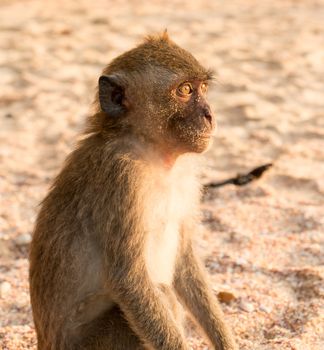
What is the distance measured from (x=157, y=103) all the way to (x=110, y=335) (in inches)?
43.2

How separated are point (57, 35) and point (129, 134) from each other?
6127mm

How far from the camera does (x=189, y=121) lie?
12.0 feet

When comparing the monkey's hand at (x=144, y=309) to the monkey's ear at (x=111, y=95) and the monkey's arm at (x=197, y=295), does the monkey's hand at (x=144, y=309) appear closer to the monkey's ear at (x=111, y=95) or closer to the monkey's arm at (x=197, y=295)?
the monkey's arm at (x=197, y=295)

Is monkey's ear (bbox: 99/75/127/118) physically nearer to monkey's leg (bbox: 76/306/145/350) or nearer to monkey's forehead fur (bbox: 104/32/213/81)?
monkey's forehead fur (bbox: 104/32/213/81)

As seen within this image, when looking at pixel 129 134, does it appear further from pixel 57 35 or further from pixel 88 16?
pixel 88 16

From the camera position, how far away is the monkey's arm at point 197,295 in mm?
4039

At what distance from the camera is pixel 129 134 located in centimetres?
368

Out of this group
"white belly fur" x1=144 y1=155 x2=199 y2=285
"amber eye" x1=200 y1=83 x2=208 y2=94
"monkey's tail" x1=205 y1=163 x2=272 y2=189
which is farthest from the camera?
"monkey's tail" x1=205 y1=163 x2=272 y2=189

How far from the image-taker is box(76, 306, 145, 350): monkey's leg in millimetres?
3475

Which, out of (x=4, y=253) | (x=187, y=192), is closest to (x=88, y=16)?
(x=4, y=253)

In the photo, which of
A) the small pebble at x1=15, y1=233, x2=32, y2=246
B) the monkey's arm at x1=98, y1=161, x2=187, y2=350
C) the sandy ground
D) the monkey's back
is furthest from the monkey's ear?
the small pebble at x1=15, y1=233, x2=32, y2=246

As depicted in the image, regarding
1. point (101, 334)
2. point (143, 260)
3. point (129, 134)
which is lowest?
point (101, 334)

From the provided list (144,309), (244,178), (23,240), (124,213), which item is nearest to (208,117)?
(124,213)

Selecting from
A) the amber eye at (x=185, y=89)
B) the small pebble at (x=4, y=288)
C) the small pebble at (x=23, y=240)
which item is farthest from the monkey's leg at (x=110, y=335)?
the small pebble at (x=23, y=240)
